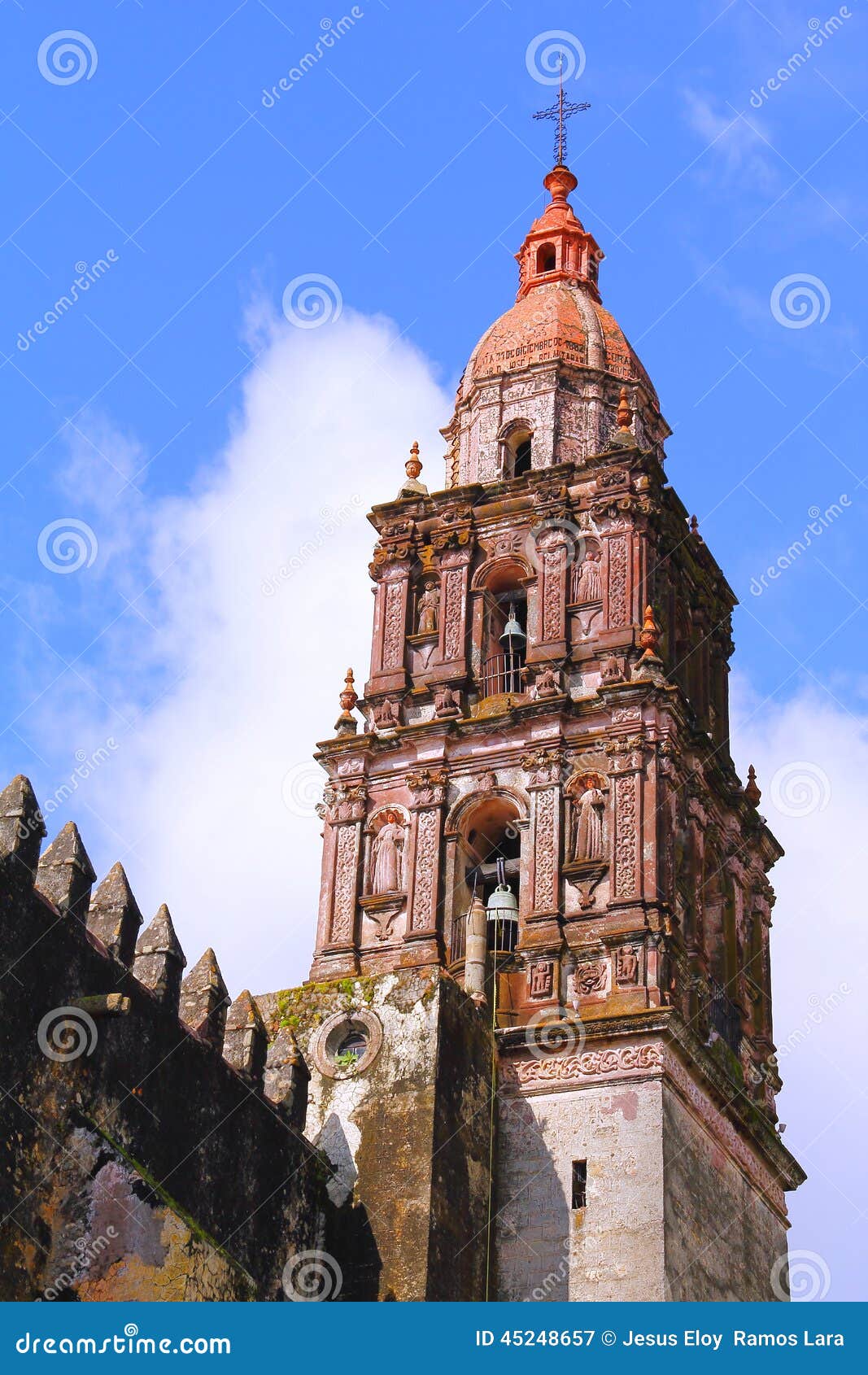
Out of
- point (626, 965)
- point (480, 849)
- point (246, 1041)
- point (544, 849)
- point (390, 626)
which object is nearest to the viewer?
point (246, 1041)

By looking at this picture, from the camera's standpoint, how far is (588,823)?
33.2m

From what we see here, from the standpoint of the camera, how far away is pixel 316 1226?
90.8ft

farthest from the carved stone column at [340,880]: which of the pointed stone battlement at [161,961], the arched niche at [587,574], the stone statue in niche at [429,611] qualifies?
the pointed stone battlement at [161,961]

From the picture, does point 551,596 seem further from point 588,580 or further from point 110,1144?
point 110,1144

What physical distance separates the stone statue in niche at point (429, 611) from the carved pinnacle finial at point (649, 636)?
363cm

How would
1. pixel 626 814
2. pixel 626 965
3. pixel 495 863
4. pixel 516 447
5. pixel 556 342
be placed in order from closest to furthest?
pixel 626 965 < pixel 626 814 < pixel 495 863 < pixel 516 447 < pixel 556 342

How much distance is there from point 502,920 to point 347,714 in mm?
4802

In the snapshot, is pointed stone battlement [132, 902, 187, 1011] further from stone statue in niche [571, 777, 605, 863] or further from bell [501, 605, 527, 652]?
bell [501, 605, 527, 652]

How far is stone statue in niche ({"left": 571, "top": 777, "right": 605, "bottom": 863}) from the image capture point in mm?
32875

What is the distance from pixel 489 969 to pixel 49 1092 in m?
10.1

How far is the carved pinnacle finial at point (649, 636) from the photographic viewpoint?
3412 centimetres

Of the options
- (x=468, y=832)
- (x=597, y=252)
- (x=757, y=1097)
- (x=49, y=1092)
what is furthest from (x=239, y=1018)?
(x=597, y=252)

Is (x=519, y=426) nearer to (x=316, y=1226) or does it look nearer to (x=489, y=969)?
(x=489, y=969)

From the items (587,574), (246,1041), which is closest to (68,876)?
(246,1041)
